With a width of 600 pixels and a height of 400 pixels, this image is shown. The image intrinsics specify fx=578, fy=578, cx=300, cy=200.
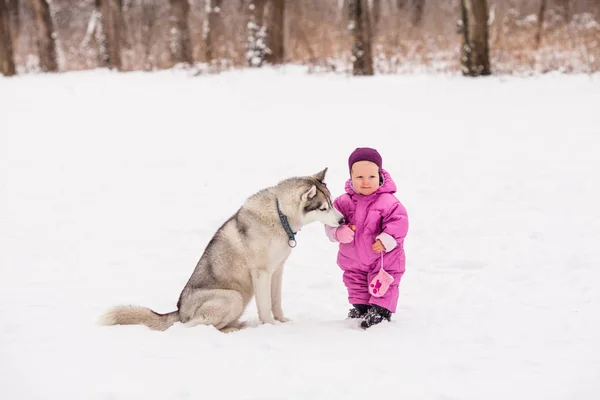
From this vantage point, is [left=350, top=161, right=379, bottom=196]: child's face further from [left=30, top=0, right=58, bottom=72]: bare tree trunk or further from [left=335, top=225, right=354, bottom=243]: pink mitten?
[left=30, top=0, right=58, bottom=72]: bare tree trunk

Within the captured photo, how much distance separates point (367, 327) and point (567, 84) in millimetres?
10408

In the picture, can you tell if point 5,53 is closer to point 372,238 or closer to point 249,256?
point 249,256

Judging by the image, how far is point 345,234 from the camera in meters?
4.74

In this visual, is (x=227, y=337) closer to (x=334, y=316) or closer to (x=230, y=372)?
(x=230, y=372)

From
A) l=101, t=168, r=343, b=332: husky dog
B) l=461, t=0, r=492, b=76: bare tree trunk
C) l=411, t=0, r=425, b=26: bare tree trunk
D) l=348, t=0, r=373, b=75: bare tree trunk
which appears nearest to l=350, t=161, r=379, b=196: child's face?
l=101, t=168, r=343, b=332: husky dog

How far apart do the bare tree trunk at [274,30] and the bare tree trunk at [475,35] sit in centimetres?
569

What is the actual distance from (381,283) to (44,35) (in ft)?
72.5

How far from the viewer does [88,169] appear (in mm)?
10531

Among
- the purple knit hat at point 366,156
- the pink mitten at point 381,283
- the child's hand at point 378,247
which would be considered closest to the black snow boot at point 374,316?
the pink mitten at point 381,283

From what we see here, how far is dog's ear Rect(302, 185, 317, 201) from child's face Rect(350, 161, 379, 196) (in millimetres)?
381

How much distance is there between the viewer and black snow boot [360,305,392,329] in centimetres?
479

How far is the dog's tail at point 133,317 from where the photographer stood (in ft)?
14.9

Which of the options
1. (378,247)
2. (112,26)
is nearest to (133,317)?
(378,247)

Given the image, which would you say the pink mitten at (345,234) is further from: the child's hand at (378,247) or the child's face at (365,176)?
the child's face at (365,176)
